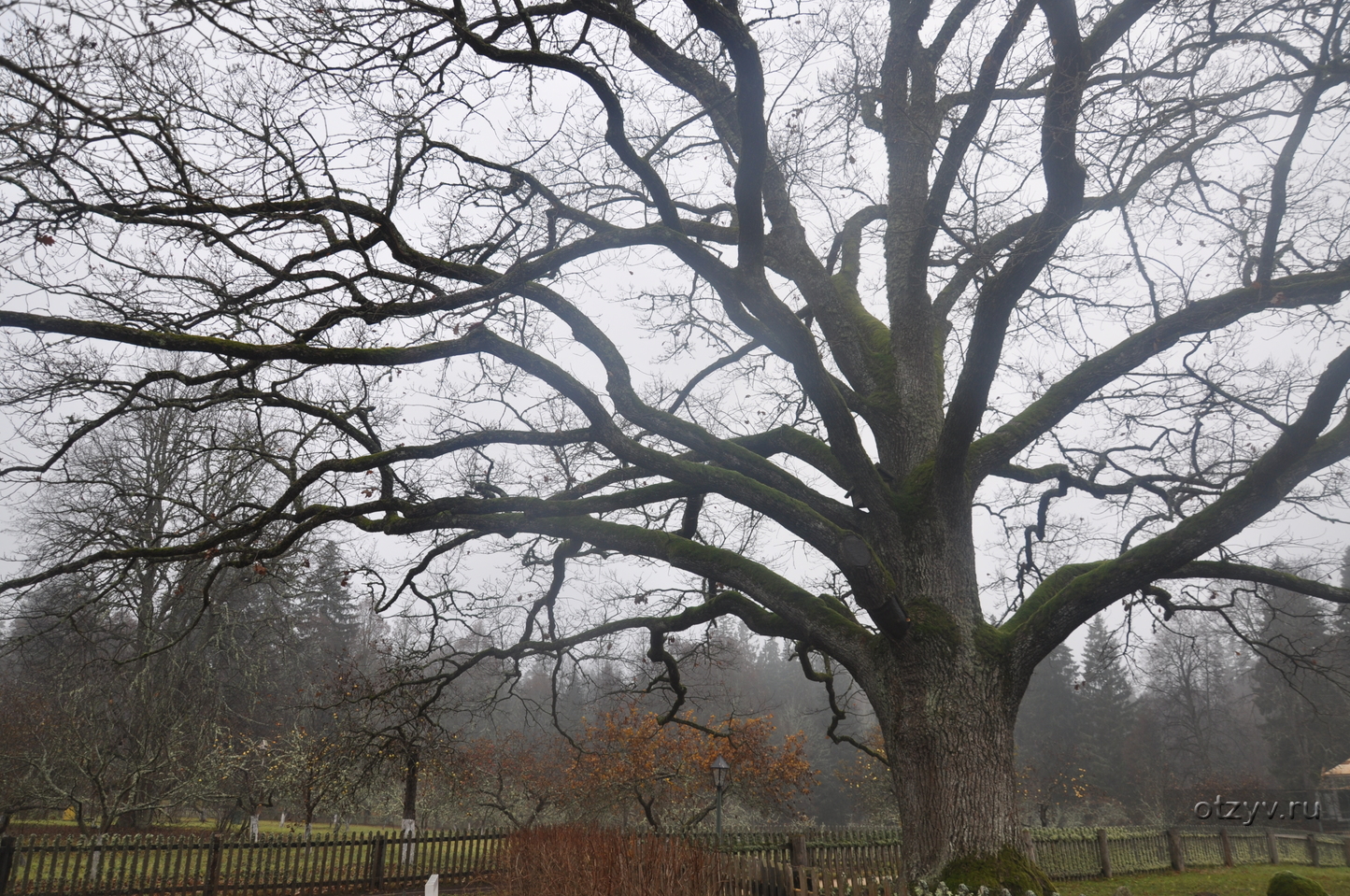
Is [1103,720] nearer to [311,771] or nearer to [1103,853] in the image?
[1103,853]

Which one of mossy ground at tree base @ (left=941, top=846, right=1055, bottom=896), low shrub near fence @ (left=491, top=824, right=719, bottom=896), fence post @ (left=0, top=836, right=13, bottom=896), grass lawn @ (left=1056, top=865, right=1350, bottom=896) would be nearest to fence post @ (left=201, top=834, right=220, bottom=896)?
fence post @ (left=0, top=836, right=13, bottom=896)

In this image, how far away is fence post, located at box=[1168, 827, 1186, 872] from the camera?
20.4 m

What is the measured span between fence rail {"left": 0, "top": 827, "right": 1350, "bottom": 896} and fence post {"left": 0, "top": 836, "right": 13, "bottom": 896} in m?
0.01

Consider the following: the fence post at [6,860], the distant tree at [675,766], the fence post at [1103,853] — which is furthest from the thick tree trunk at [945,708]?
the fence post at [1103,853]

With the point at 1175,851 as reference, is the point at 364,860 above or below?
above

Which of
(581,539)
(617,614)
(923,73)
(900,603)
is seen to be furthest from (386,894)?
(923,73)

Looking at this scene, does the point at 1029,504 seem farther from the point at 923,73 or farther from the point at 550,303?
the point at 550,303

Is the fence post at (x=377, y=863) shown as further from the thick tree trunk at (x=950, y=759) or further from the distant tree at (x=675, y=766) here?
the thick tree trunk at (x=950, y=759)

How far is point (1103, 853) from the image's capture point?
62.0 feet

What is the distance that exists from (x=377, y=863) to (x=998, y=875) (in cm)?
1380

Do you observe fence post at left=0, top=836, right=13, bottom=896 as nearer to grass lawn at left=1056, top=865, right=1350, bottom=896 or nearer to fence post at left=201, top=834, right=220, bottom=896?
fence post at left=201, top=834, right=220, bottom=896

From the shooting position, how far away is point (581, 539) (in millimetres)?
6887

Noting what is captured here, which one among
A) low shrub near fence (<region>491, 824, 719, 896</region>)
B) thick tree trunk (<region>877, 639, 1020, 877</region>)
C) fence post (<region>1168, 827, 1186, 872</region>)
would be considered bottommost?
fence post (<region>1168, 827, 1186, 872</region>)

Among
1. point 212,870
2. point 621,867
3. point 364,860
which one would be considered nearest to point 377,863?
point 364,860
